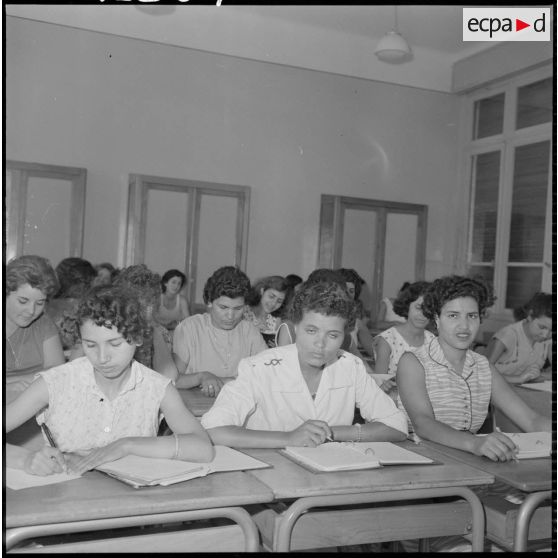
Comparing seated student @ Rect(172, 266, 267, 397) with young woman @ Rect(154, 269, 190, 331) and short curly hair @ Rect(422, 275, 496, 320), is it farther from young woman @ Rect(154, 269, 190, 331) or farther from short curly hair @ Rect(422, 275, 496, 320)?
young woman @ Rect(154, 269, 190, 331)

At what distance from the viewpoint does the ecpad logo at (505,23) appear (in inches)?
67.7

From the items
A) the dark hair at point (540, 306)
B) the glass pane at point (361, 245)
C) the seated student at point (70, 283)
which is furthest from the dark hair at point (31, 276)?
the glass pane at point (361, 245)

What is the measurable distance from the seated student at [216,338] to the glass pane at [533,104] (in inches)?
175

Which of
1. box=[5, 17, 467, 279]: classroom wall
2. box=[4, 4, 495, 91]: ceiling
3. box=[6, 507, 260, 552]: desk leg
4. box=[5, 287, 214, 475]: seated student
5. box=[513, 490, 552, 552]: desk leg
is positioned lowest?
box=[513, 490, 552, 552]: desk leg

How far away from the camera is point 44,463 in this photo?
1.48 meters

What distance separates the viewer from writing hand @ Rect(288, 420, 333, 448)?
1.83 metres

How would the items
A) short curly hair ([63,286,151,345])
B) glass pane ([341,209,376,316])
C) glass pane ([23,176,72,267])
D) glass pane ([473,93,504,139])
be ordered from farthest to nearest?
glass pane ([473,93,504,139])
glass pane ([341,209,376,316])
glass pane ([23,176,72,267])
short curly hair ([63,286,151,345])

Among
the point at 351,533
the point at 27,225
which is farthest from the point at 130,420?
the point at 27,225

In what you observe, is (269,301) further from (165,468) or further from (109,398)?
(165,468)

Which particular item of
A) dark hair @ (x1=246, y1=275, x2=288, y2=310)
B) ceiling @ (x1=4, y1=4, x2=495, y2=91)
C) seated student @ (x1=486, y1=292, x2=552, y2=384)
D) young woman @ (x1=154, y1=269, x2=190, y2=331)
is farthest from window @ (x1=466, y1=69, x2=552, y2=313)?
young woman @ (x1=154, y1=269, x2=190, y2=331)

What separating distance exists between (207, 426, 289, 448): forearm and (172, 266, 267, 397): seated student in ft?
4.53

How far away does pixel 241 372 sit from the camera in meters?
2.10

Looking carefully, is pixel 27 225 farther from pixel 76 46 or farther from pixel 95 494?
pixel 95 494

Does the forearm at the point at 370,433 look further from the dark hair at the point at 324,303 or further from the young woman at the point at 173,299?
the young woman at the point at 173,299
